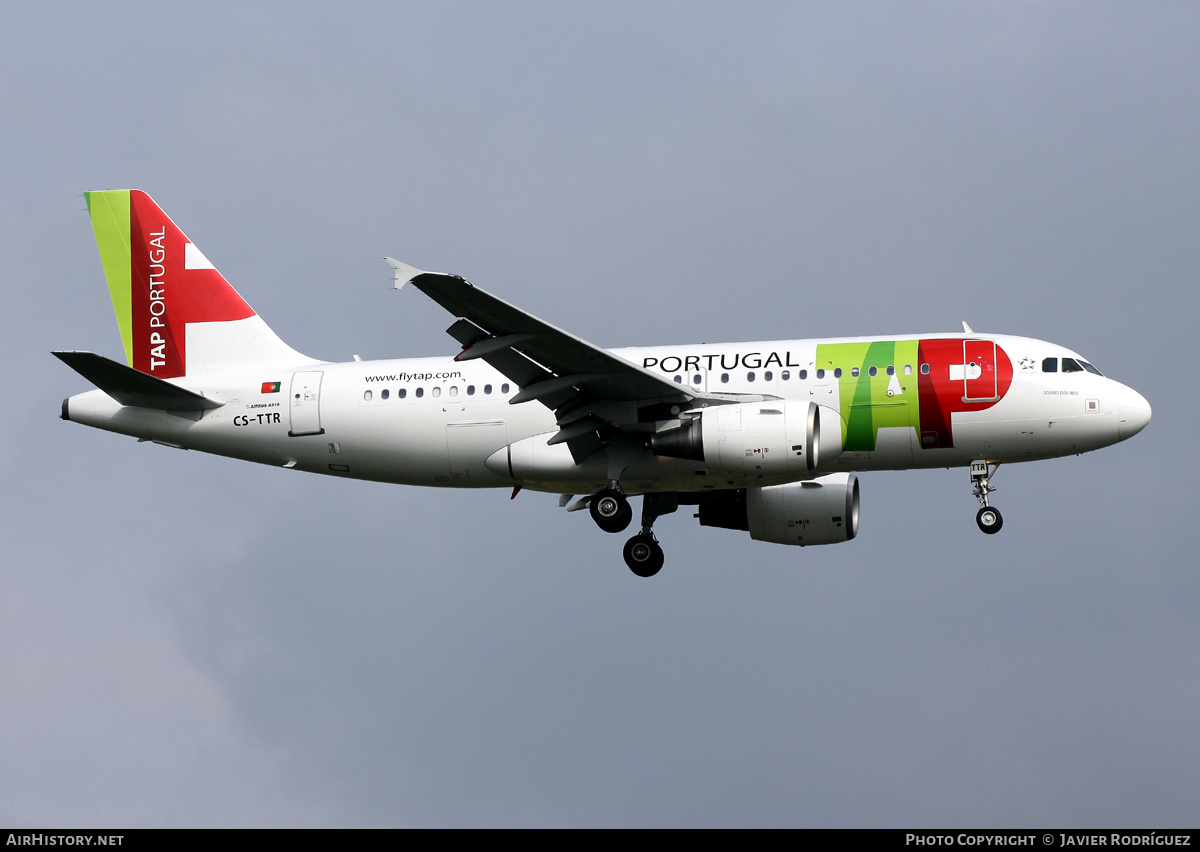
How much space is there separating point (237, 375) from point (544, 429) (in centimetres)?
823

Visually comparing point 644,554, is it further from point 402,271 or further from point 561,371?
point 402,271

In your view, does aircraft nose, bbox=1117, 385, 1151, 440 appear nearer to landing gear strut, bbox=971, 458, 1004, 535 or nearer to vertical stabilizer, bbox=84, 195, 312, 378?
landing gear strut, bbox=971, 458, 1004, 535

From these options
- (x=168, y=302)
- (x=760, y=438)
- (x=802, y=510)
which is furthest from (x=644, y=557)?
(x=168, y=302)

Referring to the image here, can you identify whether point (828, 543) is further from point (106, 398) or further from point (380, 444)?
point (106, 398)

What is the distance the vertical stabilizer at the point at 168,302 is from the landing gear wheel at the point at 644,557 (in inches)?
375

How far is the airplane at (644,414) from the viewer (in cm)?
3319

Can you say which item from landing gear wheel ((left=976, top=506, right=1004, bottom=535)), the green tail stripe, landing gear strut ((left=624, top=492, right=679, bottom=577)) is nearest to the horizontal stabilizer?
the green tail stripe

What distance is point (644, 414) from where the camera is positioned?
34188 millimetres

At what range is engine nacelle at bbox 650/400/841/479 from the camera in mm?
32719

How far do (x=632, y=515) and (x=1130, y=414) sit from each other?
11.2m

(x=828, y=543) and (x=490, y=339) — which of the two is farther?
(x=828, y=543)
